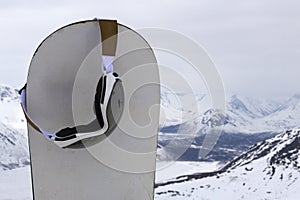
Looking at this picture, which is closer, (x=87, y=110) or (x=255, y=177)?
(x=87, y=110)

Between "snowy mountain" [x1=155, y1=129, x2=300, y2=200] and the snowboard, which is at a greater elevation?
the snowboard

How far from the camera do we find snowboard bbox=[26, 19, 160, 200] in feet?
4.59

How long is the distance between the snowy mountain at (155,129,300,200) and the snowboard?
8.88m

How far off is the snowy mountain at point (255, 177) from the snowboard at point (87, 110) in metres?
8.88

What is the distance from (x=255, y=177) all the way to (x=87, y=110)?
1365 cm

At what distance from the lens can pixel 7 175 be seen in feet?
36.8

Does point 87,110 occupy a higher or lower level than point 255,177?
higher

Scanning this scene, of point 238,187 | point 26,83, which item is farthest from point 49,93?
point 238,187

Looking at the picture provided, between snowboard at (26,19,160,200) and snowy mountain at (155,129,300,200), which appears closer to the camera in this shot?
snowboard at (26,19,160,200)

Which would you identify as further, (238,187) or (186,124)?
(238,187)

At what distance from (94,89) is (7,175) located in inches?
409

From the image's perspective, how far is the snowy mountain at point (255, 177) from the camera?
39.7 ft

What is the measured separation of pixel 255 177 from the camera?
47.6 feet

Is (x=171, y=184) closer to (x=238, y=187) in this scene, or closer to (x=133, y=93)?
(x=238, y=187)
